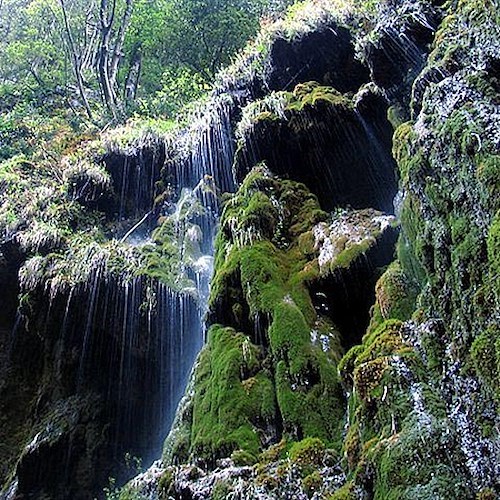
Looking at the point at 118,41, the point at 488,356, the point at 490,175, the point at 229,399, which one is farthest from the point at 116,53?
the point at 488,356

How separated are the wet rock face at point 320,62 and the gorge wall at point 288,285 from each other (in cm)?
5

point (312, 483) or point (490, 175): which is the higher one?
point (490, 175)

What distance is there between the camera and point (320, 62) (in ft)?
40.2

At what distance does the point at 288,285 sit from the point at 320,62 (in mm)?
6005

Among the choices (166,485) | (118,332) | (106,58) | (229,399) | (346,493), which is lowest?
(346,493)

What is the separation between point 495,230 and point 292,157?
22.0 feet

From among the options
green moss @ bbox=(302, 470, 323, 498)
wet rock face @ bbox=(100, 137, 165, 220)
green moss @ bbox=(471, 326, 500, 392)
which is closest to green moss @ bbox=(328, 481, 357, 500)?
green moss @ bbox=(302, 470, 323, 498)

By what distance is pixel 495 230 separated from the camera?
4.82m

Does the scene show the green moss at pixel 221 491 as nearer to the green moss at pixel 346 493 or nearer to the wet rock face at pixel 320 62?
the green moss at pixel 346 493

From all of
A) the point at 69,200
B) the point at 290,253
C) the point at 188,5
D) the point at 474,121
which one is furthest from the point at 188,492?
the point at 188,5

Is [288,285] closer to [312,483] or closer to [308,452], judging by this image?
[308,452]

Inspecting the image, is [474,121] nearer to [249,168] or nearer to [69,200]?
[249,168]

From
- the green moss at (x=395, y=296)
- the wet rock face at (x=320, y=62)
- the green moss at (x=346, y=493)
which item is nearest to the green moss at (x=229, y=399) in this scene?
the green moss at (x=346, y=493)

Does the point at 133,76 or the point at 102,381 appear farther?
Result: the point at 133,76
